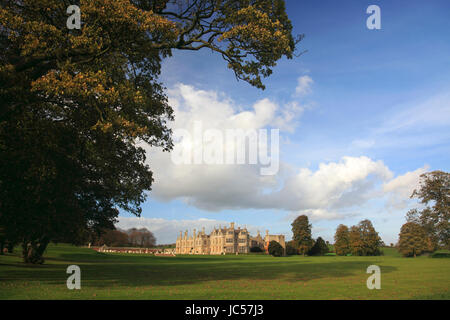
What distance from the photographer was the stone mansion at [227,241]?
424ft

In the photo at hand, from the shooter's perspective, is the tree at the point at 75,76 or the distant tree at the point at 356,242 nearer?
the tree at the point at 75,76

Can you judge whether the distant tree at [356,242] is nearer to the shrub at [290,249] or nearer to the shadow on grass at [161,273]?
the shrub at [290,249]

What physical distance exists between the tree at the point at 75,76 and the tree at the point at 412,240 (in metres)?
62.3

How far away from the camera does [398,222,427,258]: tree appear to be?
63375 millimetres

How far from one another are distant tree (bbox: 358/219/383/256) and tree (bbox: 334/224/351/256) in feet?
21.9

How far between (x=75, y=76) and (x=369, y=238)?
82562 mm

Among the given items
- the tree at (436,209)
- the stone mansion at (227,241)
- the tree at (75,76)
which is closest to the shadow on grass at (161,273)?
the tree at (75,76)

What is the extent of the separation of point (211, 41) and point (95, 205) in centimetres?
1580

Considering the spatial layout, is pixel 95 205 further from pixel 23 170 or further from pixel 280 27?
pixel 280 27

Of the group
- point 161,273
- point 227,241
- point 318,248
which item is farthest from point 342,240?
point 161,273

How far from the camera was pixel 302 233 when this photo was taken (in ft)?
278

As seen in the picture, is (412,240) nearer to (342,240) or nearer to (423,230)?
(423,230)
